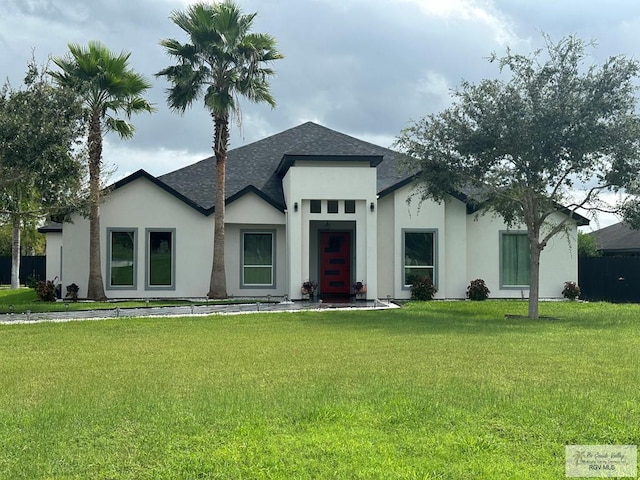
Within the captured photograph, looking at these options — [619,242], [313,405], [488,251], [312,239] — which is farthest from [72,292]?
[619,242]

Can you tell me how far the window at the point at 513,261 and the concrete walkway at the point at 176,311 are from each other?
571cm

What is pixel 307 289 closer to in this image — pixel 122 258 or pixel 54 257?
pixel 122 258

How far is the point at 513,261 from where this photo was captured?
23.3 metres

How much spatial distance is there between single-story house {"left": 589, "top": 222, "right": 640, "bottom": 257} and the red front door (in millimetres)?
14143

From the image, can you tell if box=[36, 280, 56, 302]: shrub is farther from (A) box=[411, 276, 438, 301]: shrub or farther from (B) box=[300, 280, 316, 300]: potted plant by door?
(A) box=[411, 276, 438, 301]: shrub

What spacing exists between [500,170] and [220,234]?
936cm

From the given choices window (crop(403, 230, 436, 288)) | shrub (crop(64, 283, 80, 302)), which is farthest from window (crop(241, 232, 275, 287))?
shrub (crop(64, 283, 80, 302))

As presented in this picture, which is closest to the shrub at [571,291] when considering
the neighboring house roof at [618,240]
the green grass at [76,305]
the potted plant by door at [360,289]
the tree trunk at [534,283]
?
the tree trunk at [534,283]

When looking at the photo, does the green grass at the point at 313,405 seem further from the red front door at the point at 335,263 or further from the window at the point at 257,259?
the red front door at the point at 335,263

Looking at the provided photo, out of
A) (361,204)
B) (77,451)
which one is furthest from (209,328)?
(77,451)

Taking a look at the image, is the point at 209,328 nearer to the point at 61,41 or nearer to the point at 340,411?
the point at 340,411

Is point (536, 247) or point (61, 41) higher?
point (61, 41)

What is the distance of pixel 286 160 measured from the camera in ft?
70.7

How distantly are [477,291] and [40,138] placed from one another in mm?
14649
